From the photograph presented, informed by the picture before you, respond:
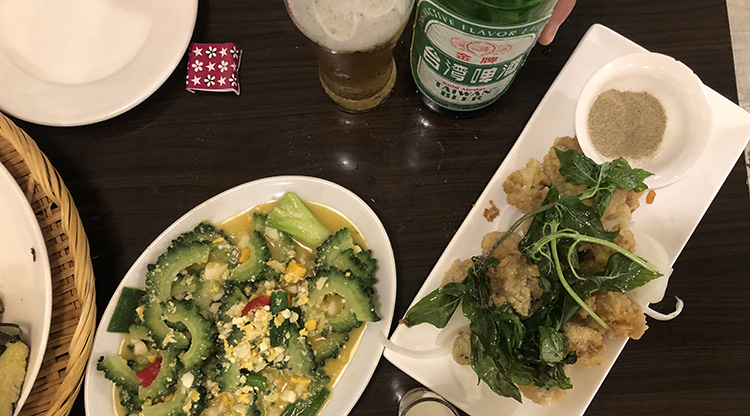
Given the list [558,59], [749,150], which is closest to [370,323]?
[558,59]

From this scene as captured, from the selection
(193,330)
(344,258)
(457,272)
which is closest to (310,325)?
(344,258)

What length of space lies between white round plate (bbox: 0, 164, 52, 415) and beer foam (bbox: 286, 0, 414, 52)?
2.73ft

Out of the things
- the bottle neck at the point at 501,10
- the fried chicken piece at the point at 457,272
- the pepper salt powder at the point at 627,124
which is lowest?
the fried chicken piece at the point at 457,272

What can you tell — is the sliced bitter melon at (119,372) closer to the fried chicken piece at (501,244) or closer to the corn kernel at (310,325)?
the corn kernel at (310,325)

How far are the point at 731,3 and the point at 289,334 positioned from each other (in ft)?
6.22

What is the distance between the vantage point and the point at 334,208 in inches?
51.9

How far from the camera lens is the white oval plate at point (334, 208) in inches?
47.8

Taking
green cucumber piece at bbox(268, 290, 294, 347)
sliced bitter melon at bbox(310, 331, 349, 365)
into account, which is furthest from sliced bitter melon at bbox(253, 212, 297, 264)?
sliced bitter melon at bbox(310, 331, 349, 365)

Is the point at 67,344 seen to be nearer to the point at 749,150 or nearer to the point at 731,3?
the point at 749,150

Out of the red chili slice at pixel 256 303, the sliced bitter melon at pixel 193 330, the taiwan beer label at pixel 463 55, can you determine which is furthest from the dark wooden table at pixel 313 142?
the red chili slice at pixel 256 303

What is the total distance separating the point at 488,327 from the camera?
1.08 metres

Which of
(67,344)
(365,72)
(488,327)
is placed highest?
(365,72)

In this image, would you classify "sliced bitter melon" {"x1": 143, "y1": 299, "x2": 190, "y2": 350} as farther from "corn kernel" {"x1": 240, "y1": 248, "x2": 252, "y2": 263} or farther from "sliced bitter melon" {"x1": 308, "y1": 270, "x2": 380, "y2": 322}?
"sliced bitter melon" {"x1": 308, "y1": 270, "x2": 380, "y2": 322}

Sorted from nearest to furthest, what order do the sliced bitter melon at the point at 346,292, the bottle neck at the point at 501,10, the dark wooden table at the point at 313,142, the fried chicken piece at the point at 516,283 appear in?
the bottle neck at the point at 501,10, the fried chicken piece at the point at 516,283, the sliced bitter melon at the point at 346,292, the dark wooden table at the point at 313,142
